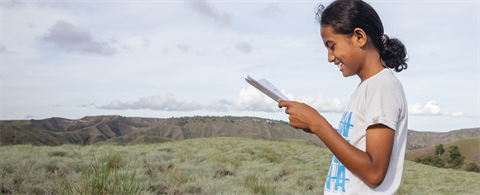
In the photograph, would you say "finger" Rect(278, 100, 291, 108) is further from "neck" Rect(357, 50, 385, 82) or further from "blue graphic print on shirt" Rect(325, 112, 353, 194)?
"neck" Rect(357, 50, 385, 82)

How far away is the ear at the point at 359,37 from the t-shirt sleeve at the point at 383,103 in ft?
0.75

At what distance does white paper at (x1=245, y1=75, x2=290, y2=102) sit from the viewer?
129 cm

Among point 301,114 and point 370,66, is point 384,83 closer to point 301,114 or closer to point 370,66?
point 370,66

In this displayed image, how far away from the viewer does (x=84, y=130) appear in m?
165

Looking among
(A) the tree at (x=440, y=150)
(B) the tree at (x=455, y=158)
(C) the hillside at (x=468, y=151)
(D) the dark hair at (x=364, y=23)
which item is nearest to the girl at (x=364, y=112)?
(D) the dark hair at (x=364, y=23)

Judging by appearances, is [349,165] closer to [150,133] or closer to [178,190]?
[178,190]

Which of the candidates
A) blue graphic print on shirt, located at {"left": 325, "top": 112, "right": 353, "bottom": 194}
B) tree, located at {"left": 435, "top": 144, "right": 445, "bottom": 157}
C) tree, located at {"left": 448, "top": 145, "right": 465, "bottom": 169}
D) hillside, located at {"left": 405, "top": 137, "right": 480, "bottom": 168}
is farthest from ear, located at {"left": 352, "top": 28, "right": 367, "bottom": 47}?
tree, located at {"left": 435, "top": 144, "right": 445, "bottom": 157}

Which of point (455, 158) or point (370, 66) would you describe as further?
point (455, 158)

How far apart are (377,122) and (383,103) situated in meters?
0.08

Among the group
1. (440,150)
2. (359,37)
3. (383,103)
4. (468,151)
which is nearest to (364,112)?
(383,103)

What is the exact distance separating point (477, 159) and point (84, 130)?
197070mm

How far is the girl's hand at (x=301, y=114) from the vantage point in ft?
3.69

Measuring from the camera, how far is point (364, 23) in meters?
1.18

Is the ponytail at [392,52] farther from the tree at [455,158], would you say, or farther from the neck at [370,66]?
the tree at [455,158]
